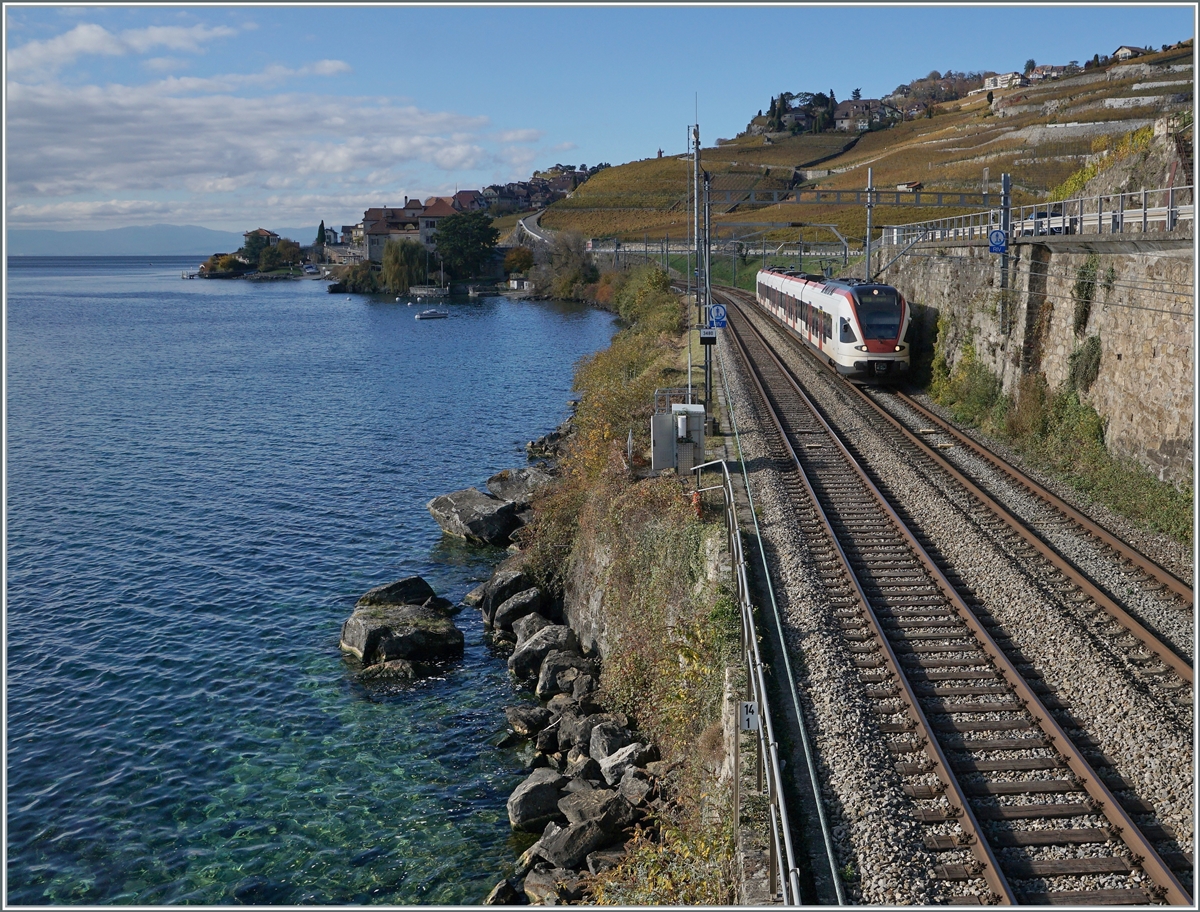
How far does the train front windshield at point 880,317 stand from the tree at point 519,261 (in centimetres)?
12040

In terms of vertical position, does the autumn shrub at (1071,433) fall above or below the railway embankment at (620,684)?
above

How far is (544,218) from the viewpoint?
18300cm

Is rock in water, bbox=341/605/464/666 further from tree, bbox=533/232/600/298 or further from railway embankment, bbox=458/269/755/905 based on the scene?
tree, bbox=533/232/600/298

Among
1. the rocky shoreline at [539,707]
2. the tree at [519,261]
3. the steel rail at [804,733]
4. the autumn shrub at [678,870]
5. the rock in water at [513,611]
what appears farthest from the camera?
the tree at [519,261]

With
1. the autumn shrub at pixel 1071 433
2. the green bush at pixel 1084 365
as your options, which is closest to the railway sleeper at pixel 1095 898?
the autumn shrub at pixel 1071 433

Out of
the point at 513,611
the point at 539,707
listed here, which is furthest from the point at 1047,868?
the point at 513,611

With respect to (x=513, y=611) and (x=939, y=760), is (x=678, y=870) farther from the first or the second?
(x=513, y=611)

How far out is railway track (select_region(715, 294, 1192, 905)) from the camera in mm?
8422

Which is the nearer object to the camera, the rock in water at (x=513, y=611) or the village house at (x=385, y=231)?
the rock in water at (x=513, y=611)

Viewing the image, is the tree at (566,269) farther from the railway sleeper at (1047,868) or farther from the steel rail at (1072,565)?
the railway sleeper at (1047,868)

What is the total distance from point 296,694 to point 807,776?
13.4 metres

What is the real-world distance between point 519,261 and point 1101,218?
430 feet

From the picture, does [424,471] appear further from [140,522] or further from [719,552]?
[719,552]

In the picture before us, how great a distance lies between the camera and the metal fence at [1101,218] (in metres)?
20.3
